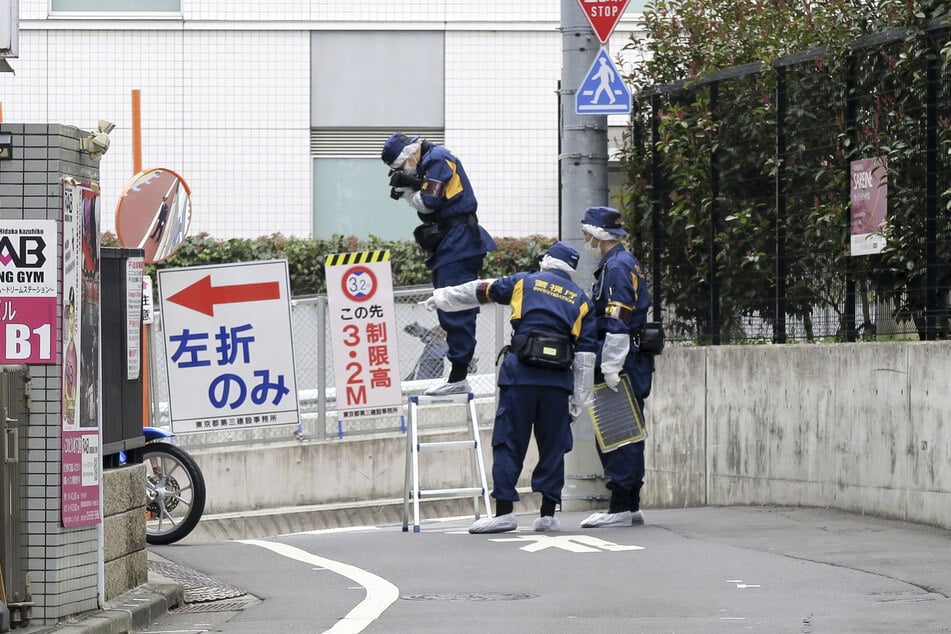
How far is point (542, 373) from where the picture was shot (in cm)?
1185

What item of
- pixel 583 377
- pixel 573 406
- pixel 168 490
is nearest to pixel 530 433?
pixel 573 406

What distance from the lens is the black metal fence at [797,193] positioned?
12.0m

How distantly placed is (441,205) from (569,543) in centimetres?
315

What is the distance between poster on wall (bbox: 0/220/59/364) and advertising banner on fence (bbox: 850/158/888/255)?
6663mm

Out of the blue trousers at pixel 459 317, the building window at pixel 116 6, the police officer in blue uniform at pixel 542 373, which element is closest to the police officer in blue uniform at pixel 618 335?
the police officer in blue uniform at pixel 542 373

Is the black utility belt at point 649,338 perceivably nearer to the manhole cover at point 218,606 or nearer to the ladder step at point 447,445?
the ladder step at point 447,445

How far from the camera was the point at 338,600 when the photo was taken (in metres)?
8.68

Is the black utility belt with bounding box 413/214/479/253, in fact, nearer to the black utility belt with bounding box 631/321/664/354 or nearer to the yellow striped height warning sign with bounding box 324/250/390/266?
the black utility belt with bounding box 631/321/664/354

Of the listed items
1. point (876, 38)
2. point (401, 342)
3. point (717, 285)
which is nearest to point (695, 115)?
point (717, 285)

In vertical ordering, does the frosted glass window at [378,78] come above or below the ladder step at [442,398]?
above

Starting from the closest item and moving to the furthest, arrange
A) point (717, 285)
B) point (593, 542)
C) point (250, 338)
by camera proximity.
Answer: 1. point (593, 542)
2. point (717, 285)
3. point (250, 338)

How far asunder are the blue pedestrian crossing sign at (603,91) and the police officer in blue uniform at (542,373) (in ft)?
6.26

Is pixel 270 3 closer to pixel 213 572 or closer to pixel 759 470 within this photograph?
pixel 759 470

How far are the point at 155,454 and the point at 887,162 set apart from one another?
545 centimetres
